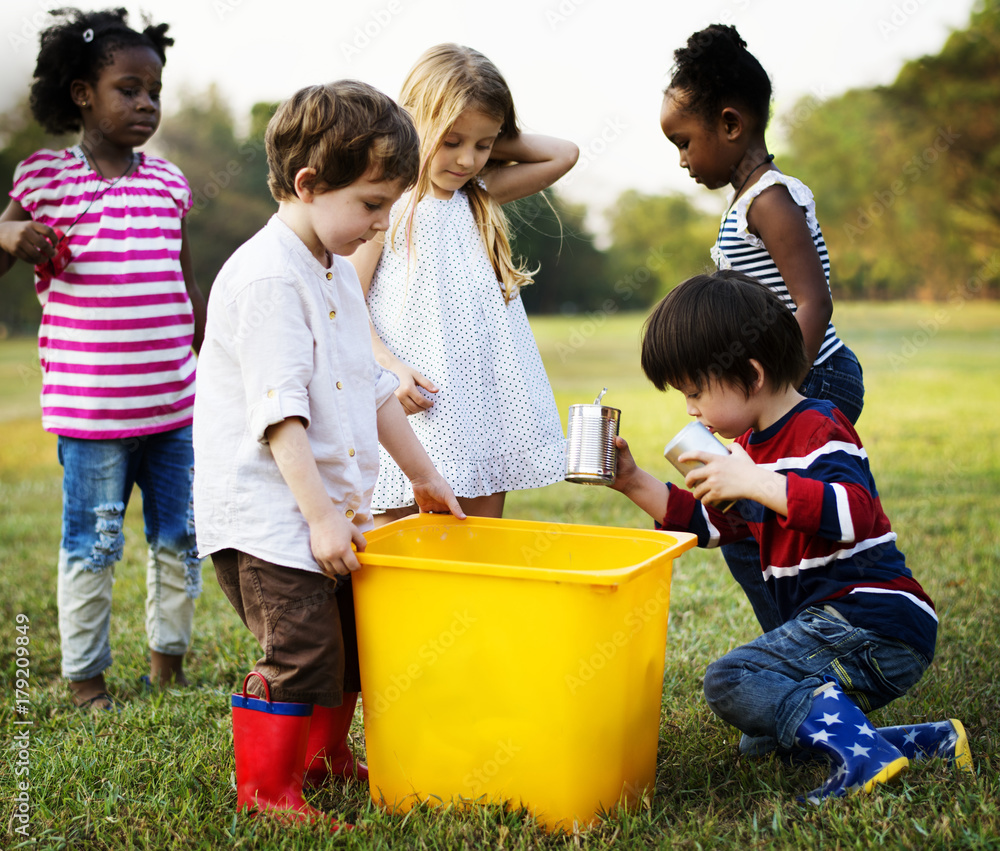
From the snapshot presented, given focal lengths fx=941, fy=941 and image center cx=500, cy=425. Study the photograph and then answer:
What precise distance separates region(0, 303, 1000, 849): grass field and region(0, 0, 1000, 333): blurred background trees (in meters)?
17.2

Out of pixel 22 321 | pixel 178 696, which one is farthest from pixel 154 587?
pixel 22 321

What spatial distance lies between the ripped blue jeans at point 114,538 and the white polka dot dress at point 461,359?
607 mm

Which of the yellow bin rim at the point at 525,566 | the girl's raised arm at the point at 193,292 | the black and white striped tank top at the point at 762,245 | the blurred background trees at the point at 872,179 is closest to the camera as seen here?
the yellow bin rim at the point at 525,566

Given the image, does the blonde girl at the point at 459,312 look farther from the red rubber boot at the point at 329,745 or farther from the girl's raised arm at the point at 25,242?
the girl's raised arm at the point at 25,242

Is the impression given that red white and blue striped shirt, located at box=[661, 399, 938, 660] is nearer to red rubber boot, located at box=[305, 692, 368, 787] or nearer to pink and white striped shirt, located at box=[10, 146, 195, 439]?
red rubber boot, located at box=[305, 692, 368, 787]

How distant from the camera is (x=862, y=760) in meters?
1.65

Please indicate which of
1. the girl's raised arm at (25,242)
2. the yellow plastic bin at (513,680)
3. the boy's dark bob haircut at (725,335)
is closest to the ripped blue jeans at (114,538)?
the girl's raised arm at (25,242)

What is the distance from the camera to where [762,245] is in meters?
2.16

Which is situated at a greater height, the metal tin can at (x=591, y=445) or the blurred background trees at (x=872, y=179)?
the blurred background trees at (x=872, y=179)

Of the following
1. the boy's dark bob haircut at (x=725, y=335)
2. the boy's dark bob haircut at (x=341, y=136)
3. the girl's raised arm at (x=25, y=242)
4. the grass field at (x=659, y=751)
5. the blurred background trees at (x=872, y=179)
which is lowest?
the grass field at (x=659, y=751)

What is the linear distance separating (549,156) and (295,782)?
1654 mm

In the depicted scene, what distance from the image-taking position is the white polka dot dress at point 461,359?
227 cm

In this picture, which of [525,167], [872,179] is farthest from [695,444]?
[872,179]

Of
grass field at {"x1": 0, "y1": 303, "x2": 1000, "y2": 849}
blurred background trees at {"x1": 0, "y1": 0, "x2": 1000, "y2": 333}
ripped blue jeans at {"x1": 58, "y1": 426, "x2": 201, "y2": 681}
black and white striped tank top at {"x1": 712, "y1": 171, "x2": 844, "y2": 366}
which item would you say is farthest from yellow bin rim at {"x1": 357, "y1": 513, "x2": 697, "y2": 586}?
blurred background trees at {"x1": 0, "y1": 0, "x2": 1000, "y2": 333}
